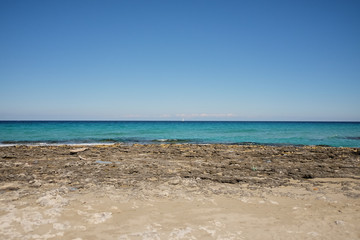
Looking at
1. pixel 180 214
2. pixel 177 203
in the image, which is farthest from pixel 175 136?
pixel 180 214

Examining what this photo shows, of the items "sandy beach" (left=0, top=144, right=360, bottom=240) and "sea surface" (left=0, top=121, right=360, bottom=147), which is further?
"sea surface" (left=0, top=121, right=360, bottom=147)

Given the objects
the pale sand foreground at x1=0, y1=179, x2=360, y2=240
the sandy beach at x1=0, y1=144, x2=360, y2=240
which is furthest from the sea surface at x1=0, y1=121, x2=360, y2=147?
the pale sand foreground at x1=0, y1=179, x2=360, y2=240

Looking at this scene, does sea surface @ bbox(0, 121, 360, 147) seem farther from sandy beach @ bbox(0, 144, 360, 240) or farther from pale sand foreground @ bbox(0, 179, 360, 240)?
pale sand foreground @ bbox(0, 179, 360, 240)

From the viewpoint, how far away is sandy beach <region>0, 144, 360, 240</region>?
3768 millimetres

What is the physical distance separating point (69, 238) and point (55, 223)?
2.13 ft

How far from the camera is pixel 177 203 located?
4.96 meters

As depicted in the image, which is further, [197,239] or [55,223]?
[55,223]

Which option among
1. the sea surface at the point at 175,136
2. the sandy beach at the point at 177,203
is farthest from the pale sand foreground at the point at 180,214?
the sea surface at the point at 175,136

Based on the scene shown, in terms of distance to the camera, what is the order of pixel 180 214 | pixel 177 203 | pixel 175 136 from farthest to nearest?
1. pixel 175 136
2. pixel 177 203
3. pixel 180 214

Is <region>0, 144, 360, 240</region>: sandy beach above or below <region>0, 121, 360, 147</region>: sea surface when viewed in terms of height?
above

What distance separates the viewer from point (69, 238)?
3520mm

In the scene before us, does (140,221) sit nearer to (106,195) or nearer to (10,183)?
(106,195)

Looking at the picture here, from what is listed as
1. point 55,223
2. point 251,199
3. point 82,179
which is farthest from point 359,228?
point 82,179

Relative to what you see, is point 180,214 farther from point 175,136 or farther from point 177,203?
point 175,136
